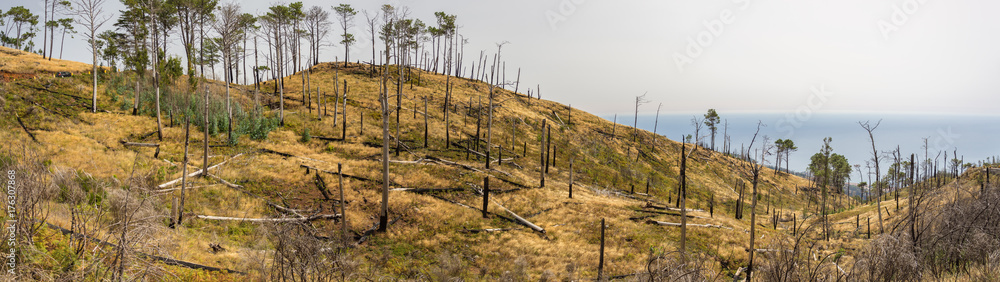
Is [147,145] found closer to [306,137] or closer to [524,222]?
[306,137]

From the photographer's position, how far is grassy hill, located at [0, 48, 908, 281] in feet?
30.1

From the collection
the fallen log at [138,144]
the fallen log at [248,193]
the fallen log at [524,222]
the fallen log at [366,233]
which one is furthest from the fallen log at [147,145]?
the fallen log at [524,222]

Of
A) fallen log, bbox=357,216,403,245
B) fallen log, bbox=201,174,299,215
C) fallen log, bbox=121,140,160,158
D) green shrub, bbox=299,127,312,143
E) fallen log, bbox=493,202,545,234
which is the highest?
green shrub, bbox=299,127,312,143

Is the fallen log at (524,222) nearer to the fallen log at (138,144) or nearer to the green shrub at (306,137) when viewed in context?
the green shrub at (306,137)

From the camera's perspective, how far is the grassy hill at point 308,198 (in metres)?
9.19

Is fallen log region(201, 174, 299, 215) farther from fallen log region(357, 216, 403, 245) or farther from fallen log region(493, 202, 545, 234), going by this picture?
fallen log region(493, 202, 545, 234)

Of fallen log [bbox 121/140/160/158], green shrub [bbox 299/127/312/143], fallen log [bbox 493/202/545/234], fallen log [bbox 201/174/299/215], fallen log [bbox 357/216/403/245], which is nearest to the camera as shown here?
fallen log [bbox 357/216/403/245]

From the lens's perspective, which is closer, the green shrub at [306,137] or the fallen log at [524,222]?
the fallen log at [524,222]

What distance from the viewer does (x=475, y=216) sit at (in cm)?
2111

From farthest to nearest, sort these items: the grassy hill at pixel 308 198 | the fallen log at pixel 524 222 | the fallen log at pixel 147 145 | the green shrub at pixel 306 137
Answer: the green shrub at pixel 306 137, the fallen log at pixel 147 145, the fallen log at pixel 524 222, the grassy hill at pixel 308 198

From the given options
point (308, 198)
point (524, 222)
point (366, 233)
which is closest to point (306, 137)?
point (308, 198)

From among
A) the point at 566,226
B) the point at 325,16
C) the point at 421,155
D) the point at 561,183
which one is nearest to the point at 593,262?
the point at 566,226

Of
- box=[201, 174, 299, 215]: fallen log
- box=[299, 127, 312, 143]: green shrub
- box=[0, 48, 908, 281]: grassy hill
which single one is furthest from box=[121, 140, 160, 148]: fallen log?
box=[299, 127, 312, 143]: green shrub

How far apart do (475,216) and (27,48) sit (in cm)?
9303
